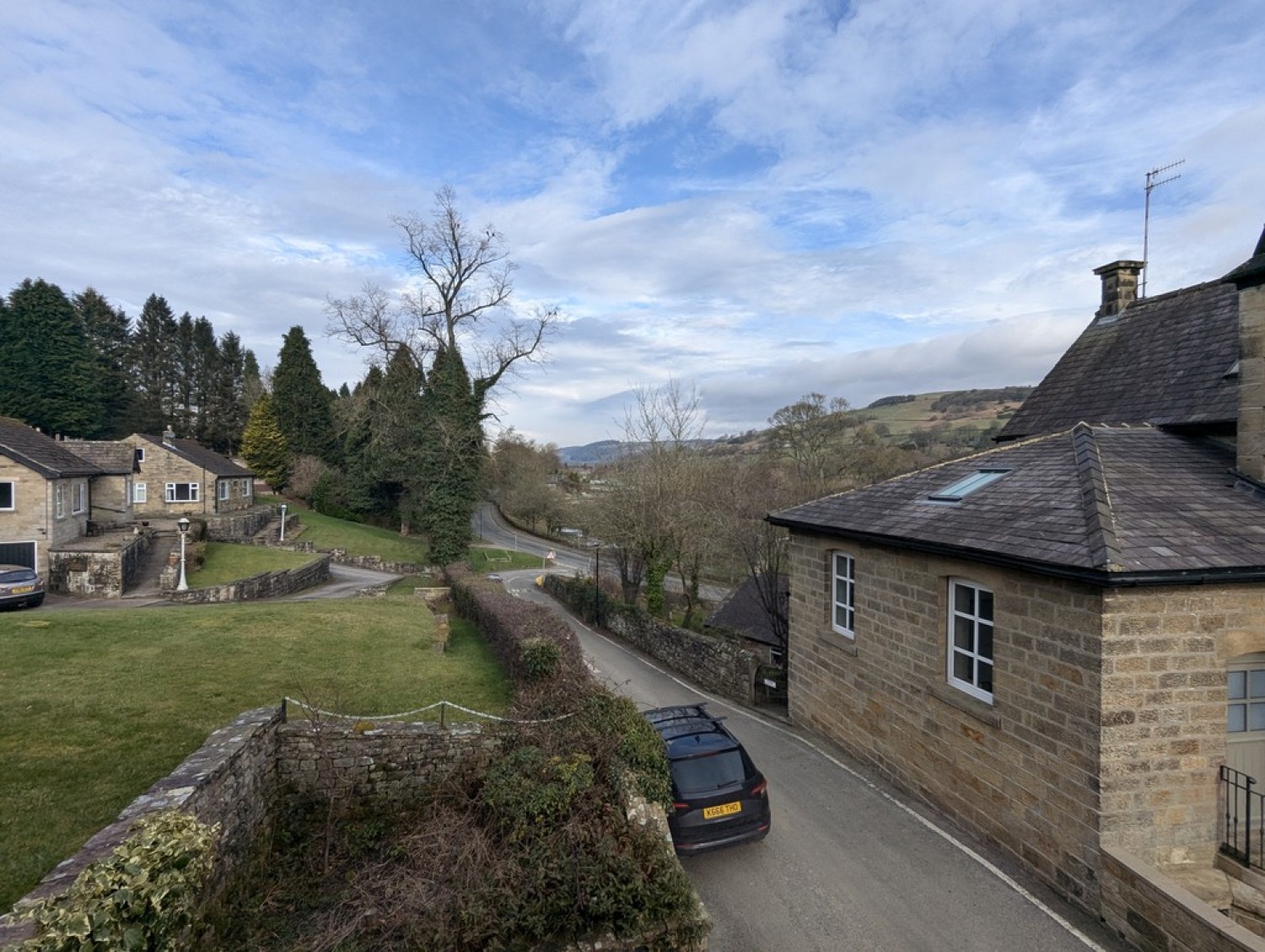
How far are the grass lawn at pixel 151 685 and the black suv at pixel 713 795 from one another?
14.9 ft

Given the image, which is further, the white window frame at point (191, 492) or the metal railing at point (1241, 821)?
the white window frame at point (191, 492)

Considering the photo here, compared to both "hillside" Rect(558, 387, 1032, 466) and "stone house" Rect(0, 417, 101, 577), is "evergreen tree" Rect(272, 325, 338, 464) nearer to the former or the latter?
"hillside" Rect(558, 387, 1032, 466)

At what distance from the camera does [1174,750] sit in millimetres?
7215

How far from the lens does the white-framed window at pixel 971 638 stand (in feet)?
28.7

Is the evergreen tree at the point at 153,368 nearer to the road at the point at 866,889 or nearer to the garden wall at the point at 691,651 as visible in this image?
the garden wall at the point at 691,651

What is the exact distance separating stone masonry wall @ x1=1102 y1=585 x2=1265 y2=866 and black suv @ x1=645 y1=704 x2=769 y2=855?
12.4 ft

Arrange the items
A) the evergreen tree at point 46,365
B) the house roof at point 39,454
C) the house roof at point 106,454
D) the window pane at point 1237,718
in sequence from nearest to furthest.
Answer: the window pane at point 1237,718 → the house roof at point 39,454 → the house roof at point 106,454 → the evergreen tree at point 46,365

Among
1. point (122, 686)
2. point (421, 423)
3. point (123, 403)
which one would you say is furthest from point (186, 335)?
point (122, 686)

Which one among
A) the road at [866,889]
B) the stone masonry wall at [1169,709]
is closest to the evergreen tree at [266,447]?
the road at [866,889]

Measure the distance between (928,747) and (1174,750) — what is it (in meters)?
3.05

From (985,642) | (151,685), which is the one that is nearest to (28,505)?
(151,685)

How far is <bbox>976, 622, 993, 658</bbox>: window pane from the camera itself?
8.73 metres

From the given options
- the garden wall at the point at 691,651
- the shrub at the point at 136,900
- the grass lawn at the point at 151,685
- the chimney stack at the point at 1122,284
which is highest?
the chimney stack at the point at 1122,284

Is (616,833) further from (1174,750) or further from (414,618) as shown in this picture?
(414,618)
